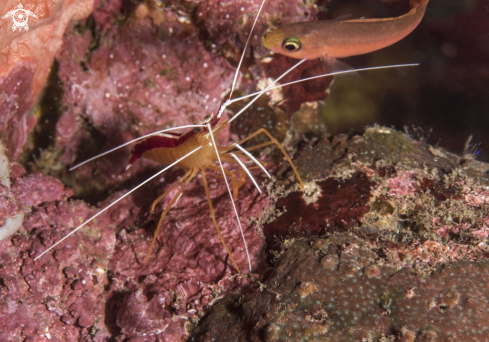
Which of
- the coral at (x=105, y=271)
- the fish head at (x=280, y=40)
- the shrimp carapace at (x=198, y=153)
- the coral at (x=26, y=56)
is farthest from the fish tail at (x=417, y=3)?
the coral at (x=26, y=56)

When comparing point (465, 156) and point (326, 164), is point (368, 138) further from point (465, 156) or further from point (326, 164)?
point (465, 156)

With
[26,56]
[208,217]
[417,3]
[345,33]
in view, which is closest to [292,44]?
[345,33]

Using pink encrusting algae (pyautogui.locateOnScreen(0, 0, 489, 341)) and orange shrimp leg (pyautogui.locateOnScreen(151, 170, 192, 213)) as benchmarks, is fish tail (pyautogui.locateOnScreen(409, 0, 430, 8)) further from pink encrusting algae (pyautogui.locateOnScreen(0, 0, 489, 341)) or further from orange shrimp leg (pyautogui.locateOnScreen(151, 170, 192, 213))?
orange shrimp leg (pyautogui.locateOnScreen(151, 170, 192, 213))

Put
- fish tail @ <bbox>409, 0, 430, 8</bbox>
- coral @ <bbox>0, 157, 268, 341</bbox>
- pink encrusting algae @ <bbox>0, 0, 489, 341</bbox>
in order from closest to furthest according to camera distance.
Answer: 1. pink encrusting algae @ <bbox>0, 0, 489, 341</bbox>
2. coral @ <bbox>0, 157, 268, 341</bbox>
3. fish tail @ <bbox>409, 0, 430, 8</bbox>

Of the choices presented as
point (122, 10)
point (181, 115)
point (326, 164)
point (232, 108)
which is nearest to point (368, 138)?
point (326, 164)

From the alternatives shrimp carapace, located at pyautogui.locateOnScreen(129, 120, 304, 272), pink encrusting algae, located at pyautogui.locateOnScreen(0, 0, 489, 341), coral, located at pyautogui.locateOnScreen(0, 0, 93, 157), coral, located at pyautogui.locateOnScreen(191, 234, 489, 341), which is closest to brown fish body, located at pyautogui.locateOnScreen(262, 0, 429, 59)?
pink encrusting algae, located at pyautogui.locateOnScreen(0, 0, 489, 341)

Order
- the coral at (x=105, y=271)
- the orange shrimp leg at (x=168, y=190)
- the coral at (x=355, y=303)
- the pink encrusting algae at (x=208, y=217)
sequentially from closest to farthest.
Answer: the coral at (x=355, y=303)
the pink encrusting algae at (x=208, y=217)
the coral at (x=105, y=271)
the orange shrimp leg at (x=168, y=190)

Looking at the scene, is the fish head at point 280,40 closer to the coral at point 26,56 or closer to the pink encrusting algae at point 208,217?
the pink encrusting algae at point 208,217

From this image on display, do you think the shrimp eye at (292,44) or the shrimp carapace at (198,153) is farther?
the shrimp eye at (292,44)
